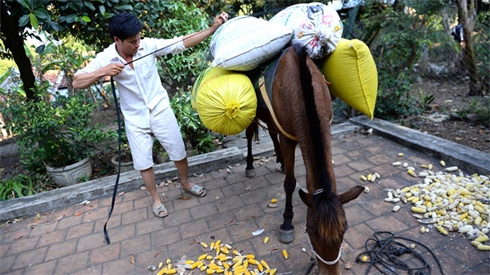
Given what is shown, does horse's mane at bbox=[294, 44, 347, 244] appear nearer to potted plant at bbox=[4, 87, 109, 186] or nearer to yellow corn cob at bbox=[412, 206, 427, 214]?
yellow corn cob at bbox=[412, 206, 427, 214]

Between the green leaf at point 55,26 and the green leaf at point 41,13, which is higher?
the green leaf at point 41,13

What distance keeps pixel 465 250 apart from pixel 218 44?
9.86 ft

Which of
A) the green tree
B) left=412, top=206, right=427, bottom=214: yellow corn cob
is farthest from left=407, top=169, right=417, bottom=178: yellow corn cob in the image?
the green tree

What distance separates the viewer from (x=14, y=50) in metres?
4.64

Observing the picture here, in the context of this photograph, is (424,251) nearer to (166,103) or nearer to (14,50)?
(166,103)

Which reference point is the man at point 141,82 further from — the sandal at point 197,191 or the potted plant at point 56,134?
the potted plant at point 56,134

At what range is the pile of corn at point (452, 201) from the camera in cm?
272

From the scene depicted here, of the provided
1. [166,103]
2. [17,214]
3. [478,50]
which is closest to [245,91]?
[166,103]

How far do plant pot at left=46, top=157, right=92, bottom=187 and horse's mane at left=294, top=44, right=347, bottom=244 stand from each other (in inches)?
149

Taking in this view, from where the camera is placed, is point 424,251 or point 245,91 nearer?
point 424,251

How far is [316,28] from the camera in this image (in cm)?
271

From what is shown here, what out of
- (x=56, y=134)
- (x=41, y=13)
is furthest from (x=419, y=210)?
(x=56, y=134)

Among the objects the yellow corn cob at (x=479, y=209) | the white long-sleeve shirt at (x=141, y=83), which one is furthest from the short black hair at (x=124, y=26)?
the yellow corn cob at (x=479, y=209)

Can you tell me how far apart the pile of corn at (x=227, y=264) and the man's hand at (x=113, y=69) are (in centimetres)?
191
